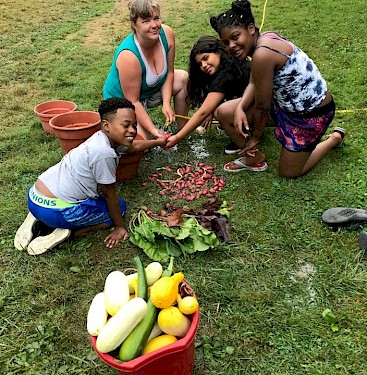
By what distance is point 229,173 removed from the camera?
3350 millimetres

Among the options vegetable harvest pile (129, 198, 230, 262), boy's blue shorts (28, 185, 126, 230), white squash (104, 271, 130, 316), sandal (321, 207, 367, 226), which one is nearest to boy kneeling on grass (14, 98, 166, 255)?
boy's blue shorts (28, 185, 126, 230)

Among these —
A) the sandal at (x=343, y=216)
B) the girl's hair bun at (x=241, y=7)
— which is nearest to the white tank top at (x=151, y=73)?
the girl's hair bun at (x=241, y=7)

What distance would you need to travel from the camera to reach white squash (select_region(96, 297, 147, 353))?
5.23 ft

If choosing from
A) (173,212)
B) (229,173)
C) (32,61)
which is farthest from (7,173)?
(32,61)

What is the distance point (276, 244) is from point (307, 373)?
33.0 inches

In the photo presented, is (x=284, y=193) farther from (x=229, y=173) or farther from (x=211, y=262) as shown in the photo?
(x=211, y=262)

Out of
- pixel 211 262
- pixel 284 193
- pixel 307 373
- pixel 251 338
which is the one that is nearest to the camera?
pixel 307 373

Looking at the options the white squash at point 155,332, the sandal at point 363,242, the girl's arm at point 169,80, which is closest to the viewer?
the white squash at point 155,332

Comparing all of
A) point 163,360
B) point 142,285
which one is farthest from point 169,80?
point 163,360

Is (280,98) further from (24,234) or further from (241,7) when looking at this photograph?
(24,234)

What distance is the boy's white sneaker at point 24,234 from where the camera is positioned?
8.73ft

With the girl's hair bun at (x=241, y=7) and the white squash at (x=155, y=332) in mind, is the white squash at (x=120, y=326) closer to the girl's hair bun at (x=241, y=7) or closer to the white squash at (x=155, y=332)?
the white squash at (x=155, y=332)

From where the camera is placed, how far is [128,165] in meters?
3.20

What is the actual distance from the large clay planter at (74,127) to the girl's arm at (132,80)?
0.97ft
